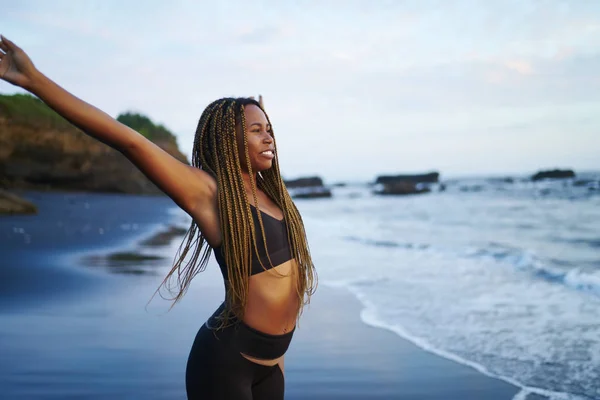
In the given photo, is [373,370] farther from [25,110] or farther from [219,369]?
[25,110]

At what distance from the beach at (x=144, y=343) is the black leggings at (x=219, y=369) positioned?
2086mm

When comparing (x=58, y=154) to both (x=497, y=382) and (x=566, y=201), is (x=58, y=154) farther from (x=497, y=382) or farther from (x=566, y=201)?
(x=497, y=382)

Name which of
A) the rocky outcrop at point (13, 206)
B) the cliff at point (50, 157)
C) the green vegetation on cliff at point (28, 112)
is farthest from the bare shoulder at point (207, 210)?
the green vegetation on cliff at point (28, 112)

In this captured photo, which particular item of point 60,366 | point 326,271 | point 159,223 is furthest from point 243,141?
point 159,223

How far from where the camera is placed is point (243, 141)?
251cm

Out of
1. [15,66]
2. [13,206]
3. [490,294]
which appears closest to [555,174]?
[13,206]

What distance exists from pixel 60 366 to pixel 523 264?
31.8 ft

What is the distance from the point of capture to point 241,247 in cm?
238

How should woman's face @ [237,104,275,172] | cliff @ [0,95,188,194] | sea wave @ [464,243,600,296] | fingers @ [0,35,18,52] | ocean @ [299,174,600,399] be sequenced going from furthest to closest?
cliff @ [0,95,188,194], sea wave @ [464,243,600,296], ocean @ [299,174,600,399], woman's face @ [237,104,275,172], fingers @ [0,35,18,52]

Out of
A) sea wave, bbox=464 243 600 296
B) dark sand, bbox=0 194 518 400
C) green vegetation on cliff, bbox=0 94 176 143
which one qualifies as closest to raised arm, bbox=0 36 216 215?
dark sand, bbox=0 194 518 400

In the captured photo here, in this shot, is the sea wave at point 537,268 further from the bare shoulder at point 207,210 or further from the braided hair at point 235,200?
the bare shoulder at point 207,210

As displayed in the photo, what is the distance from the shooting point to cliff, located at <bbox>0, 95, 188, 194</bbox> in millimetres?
29016

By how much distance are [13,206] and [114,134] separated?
15.4 m

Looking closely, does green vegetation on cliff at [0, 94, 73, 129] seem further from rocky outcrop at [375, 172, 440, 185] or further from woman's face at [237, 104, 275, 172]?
rocky outcrop at [375, 172, 440, 185]
